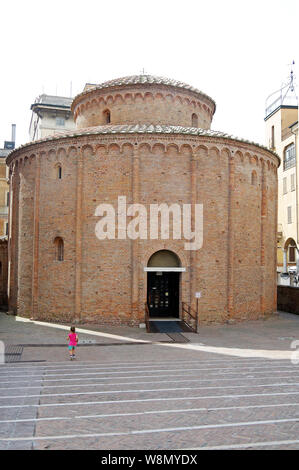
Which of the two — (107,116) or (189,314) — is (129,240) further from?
(107,116)

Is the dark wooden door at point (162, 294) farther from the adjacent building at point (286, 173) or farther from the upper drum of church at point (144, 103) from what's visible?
the adjacent building at point (286, 173)

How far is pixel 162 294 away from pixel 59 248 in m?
6.09

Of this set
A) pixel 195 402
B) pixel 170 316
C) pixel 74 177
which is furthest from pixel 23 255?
pixel 195 402

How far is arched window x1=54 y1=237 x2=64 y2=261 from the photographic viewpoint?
23.9 meters

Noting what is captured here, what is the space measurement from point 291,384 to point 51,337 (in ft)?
35.9

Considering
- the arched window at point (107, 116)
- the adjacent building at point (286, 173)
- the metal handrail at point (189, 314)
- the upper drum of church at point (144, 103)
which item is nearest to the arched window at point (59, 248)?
the metal handrail at point (189, 314)

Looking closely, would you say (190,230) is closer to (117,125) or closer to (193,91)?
(117,125)

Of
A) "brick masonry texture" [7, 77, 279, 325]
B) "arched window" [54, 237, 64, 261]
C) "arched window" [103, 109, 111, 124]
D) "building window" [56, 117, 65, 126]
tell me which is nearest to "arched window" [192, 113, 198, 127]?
"brick masonry texture" [7, 77, 279, 325]

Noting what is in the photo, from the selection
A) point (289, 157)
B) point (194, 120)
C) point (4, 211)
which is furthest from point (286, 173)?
point (4, 211)

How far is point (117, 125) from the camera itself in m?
25.4

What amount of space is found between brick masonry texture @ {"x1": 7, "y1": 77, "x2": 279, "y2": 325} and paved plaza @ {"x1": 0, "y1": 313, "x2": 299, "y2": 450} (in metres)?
2.88

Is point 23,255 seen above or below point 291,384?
above

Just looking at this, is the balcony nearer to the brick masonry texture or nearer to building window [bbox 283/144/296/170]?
the brick masonry texture

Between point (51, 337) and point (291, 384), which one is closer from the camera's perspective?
point (291, 384)
